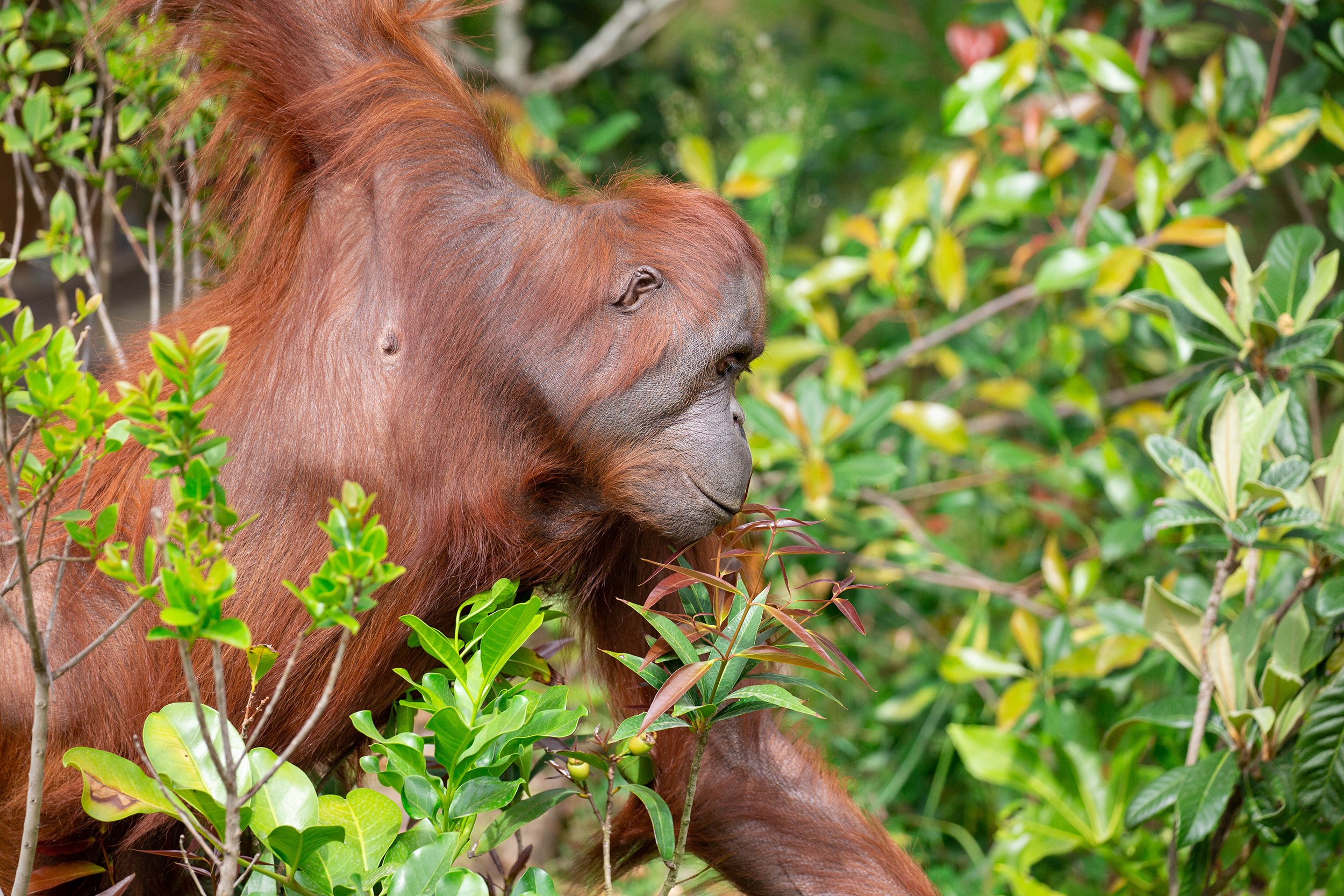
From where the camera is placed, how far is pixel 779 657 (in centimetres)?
144

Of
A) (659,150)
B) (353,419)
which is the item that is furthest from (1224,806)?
(659,150)

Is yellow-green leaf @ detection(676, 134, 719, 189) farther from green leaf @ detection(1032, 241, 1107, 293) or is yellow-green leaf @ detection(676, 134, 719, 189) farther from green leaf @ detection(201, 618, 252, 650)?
green leaf @ detection(201, 618, 252, 650)

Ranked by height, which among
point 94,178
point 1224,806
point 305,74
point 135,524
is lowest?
point 1224,806

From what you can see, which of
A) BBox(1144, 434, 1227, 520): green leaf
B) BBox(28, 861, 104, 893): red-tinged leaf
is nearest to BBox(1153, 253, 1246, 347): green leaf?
BBox(1144, 434, 1227, 520): green leaf

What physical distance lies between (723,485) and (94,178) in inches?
65.5

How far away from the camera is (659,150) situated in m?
6.42

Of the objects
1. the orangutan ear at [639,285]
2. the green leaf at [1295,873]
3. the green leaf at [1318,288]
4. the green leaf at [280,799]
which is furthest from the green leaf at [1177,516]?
the green leaf at [280,799]

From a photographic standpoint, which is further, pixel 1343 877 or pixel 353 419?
pixel 1343 877

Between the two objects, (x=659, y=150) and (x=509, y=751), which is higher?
(x=509, y=751)

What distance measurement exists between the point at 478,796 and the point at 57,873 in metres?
0.78

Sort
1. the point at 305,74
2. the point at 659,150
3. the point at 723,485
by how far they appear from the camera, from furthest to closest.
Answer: the point at 659,150 < the point at 305,74 < the point at 723,485

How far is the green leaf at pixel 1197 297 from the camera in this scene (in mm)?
2357

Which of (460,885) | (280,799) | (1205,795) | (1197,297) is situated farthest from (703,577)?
(1197,297)

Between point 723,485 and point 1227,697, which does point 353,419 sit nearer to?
point 723,485
